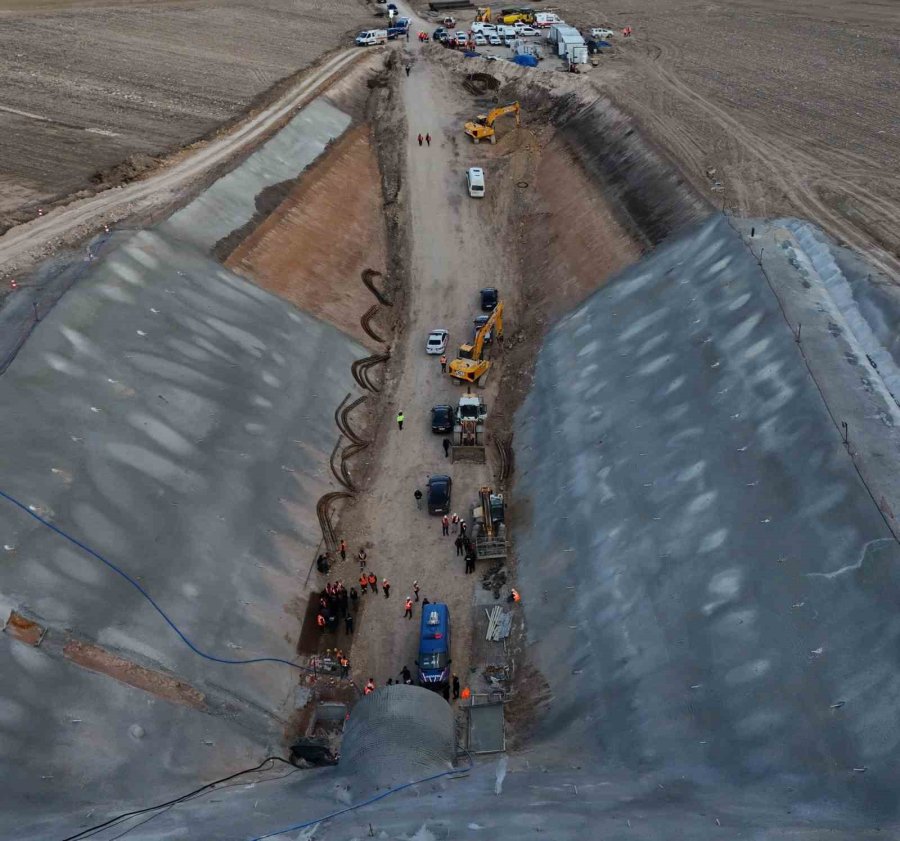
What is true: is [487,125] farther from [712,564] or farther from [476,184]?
[712,564]

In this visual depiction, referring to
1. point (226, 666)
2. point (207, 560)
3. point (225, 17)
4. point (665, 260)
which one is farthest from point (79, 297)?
point (225, 17)

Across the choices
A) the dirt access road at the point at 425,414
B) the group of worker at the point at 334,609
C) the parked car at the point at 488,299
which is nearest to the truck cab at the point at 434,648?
the dirt access road at the point at 425,414

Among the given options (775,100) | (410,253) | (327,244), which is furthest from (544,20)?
(327,244)

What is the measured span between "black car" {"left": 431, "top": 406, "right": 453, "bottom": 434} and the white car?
239 inches

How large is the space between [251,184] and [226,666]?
3316cm

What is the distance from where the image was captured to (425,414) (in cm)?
4325

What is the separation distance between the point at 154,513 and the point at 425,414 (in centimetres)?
1537

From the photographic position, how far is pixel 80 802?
23453 mm

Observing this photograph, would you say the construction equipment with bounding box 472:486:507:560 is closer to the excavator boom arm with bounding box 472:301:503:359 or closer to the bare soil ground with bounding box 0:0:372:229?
the excavator boom arm with bounding box 472:301:503:359

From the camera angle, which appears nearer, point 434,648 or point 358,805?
point 358,805

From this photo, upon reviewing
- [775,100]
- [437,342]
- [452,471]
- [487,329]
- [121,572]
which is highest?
[775,100]

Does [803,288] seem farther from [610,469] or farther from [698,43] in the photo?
[698,43]

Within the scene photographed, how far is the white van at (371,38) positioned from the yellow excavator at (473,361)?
155 feet

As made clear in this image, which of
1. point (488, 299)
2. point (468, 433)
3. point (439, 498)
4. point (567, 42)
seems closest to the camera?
point (439, 498)
